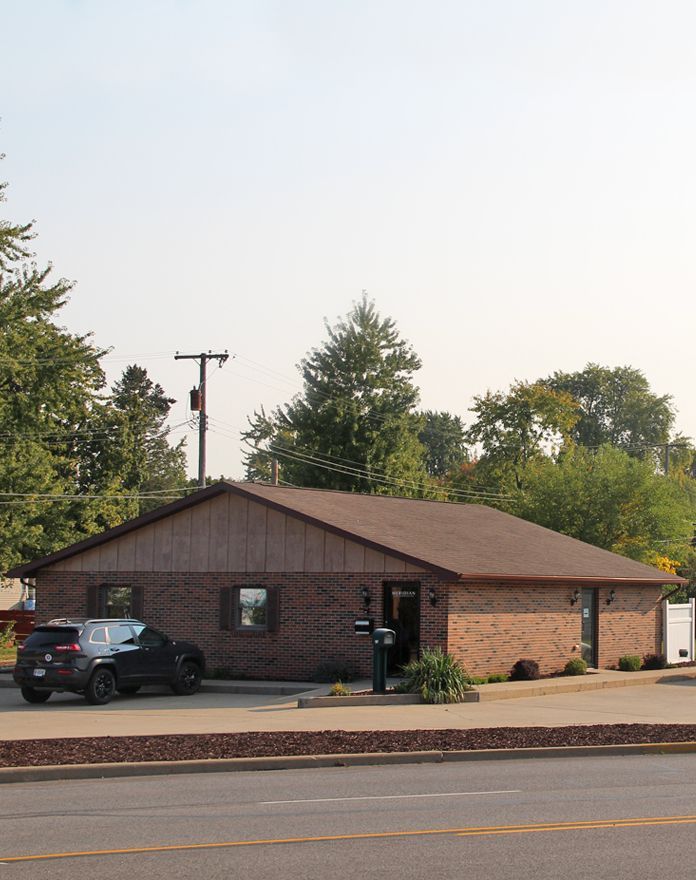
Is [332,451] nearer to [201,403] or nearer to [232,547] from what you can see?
[201,403]

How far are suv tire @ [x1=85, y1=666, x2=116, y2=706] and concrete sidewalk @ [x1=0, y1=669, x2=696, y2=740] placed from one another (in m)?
0.22

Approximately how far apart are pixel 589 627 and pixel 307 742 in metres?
17.3

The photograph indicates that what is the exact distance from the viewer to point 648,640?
122 ft

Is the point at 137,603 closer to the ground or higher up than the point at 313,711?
higher up

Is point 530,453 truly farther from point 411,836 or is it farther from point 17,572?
point 411,836

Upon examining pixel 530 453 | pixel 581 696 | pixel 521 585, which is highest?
pixel 530 453

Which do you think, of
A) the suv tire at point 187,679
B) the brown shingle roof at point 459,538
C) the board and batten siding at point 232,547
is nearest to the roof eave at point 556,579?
the brown shingle roof at point 459,538

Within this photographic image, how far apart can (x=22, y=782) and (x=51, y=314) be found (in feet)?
137

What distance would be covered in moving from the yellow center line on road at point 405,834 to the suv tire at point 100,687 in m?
15.3

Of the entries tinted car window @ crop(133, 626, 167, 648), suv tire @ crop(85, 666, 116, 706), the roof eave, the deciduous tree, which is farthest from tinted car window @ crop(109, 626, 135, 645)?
the deciduous tree

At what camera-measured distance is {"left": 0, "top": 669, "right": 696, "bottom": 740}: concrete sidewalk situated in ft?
71.3

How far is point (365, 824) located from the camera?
1210 cm

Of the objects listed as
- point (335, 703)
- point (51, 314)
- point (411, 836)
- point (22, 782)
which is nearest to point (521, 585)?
point (335, 703)

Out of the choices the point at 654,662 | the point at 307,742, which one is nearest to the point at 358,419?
the point at 654,662
